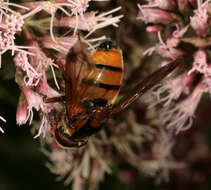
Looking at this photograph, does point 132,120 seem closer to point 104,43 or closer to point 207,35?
point 207,35

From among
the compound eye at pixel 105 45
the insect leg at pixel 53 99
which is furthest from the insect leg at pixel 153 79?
the insect leg at pixel 53 99

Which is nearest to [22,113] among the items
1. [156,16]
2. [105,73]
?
[105,73]

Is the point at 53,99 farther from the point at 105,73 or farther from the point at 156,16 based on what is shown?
the point at 156,16

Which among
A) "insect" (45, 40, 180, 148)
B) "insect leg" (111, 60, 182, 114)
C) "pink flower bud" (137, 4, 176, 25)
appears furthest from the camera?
"pink flower bud" (137, 4, 176, 25)

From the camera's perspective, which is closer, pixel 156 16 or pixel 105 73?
pixel 105 73

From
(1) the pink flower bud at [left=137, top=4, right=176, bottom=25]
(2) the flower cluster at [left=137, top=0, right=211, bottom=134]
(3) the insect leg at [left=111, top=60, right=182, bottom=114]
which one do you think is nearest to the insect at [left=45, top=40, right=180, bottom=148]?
(3) the insect leg at [left=111, top=60, right=182, bottom=114]

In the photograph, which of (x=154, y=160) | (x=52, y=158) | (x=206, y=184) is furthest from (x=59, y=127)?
(x=206, y=184)

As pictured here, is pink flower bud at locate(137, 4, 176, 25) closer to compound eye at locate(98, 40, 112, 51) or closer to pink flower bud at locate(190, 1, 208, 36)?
pink flower bud at locate(190, 1, 208, 36)
